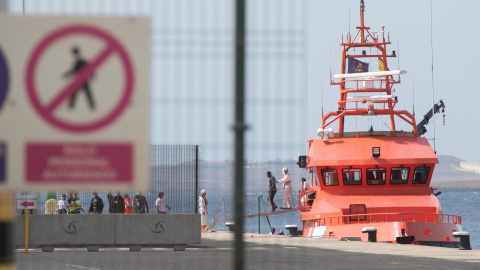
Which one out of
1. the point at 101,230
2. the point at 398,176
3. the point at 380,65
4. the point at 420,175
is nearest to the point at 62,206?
the point at 101,230

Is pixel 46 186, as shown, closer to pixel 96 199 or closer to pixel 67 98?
pixel 67 98

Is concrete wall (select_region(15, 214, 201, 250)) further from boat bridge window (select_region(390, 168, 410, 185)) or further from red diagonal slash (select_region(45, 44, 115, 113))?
red diagonal slash (select_region(45, 44, 115, 113))

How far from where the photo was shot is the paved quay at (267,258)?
711 inches

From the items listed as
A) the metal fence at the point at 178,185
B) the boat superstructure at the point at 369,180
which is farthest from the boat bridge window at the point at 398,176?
the metal fence at the point at 178,185

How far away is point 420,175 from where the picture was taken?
106 feet

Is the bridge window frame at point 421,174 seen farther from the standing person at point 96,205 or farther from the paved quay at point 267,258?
the standing person at point 96,205

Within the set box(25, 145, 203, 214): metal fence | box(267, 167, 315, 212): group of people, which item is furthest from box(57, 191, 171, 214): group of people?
box(267, 167, 315, 212): group of people

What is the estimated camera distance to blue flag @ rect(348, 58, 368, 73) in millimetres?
35156

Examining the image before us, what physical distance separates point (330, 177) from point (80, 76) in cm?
2781

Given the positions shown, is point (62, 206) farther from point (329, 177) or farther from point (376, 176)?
point (376, 176)

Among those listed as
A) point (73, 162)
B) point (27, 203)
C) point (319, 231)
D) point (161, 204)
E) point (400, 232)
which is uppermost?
point (73, 162)

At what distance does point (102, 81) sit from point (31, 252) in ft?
60.3

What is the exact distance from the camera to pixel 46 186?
507cm

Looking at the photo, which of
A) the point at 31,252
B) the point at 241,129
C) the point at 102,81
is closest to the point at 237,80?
the point at 241,129
